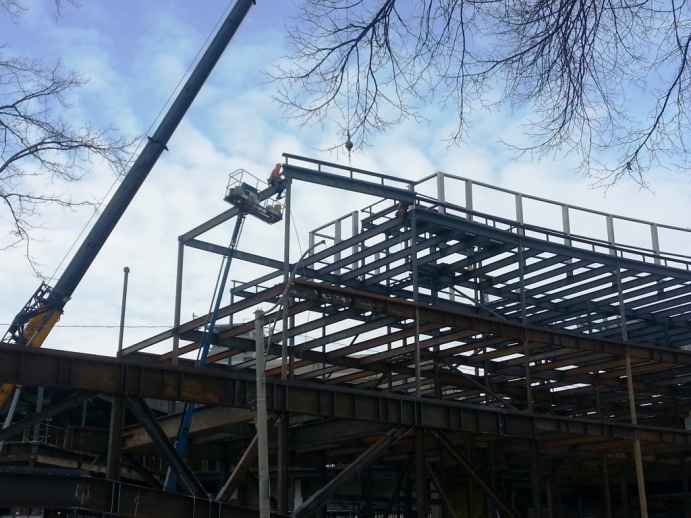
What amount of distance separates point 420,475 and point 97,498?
975cm

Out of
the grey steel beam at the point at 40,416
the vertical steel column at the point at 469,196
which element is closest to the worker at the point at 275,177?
the vertical steel column at the point at 469,196

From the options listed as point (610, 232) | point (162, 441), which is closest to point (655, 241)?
point (610, 232)

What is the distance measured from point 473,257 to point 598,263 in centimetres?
520

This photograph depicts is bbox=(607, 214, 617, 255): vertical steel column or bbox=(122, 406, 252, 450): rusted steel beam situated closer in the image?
bbox=(122, 406, 252, 450): rusted steel beam

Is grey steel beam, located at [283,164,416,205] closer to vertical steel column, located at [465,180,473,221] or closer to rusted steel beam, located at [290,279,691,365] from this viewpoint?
vertical steel column, located at [465,180,473,221]

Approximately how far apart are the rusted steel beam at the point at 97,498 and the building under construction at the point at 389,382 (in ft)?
0.13

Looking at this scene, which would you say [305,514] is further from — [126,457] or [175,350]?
[175,350]

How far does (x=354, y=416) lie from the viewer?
882 inches

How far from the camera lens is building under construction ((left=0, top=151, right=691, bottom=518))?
1895 centimetres

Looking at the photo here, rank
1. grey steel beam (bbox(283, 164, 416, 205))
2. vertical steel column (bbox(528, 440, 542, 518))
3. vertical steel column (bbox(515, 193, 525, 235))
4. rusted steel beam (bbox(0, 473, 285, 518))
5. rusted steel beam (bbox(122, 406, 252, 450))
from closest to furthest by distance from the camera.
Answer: rusted steel beam (bbox(0, 473, 285, 518)), rusted steel beam (bbox(122, 406, 252, 450)), vertical steel column (bbox(528, 440, 542, 518)), grey steel beam (bbox(283, 164, 416, 205)), vertical steel column (bbox(515, 193, 525, 235))

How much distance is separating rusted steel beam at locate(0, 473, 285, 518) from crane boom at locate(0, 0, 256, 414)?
614 centimetres

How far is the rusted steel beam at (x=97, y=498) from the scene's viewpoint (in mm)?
16047

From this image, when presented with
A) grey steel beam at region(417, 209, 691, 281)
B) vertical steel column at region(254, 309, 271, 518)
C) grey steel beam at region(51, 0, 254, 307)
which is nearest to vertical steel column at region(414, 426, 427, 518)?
vertical steel column at region(254, 309, 271, 518)

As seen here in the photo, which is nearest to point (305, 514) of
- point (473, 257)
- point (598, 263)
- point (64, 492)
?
point (64, 492)
